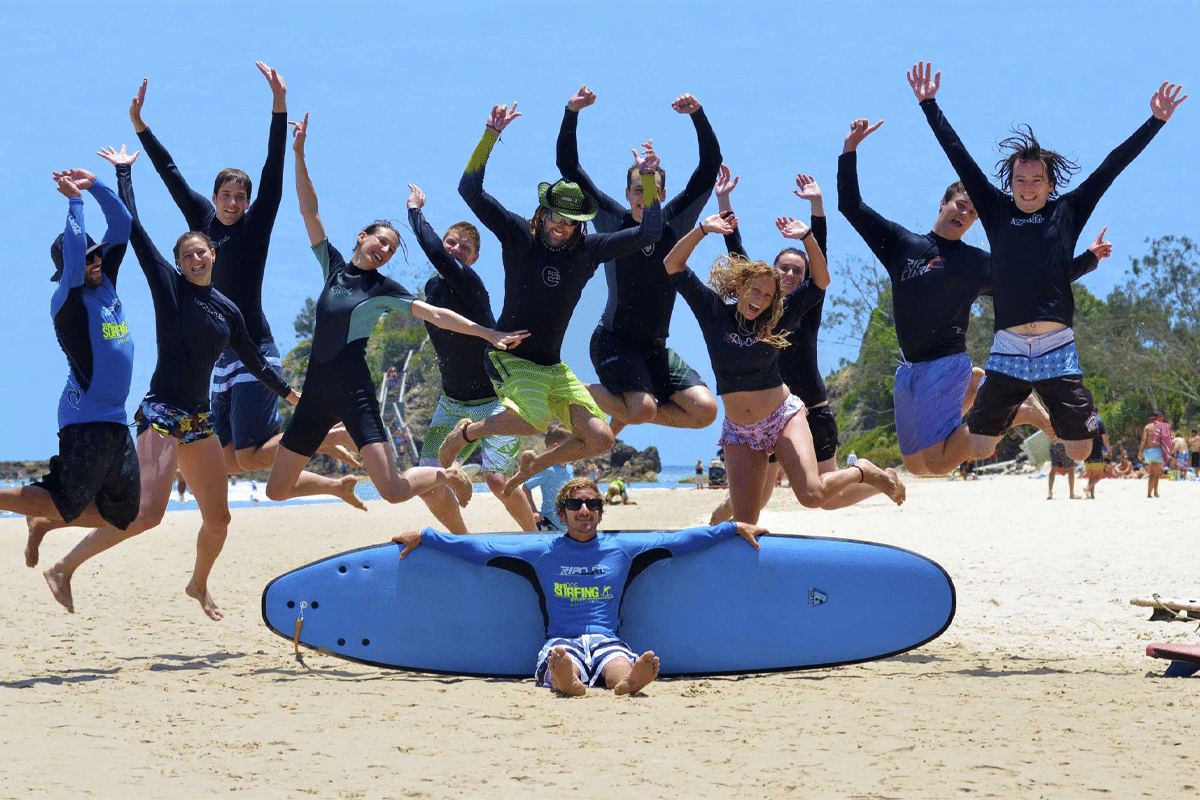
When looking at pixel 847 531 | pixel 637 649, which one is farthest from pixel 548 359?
pixel 847 531

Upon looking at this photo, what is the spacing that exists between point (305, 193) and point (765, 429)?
3.40 metres

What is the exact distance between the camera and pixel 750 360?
7.02 meters

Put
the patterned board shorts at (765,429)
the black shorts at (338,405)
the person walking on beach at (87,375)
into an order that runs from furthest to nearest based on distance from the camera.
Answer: the black shorts at (338,405), the patterned board shorts at (765,429), the person walking on beach at (87,375)

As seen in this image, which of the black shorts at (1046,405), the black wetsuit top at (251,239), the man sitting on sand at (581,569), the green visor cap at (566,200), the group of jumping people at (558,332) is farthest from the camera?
the black wetsuit top at (251,239)

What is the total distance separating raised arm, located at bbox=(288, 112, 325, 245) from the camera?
7910mm

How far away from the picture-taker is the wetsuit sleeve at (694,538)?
691 cm

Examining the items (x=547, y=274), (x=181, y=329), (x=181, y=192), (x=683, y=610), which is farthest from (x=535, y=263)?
(x=181, y=192)

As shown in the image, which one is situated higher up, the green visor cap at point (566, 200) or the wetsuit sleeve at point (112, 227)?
the green visor cap at point (566, 200)

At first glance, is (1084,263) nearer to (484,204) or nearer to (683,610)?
(683,610)

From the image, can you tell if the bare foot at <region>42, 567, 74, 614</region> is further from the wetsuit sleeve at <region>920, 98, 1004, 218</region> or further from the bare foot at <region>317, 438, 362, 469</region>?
the wetsuit sleeve at <region>920, 98, 1004, 218</region>

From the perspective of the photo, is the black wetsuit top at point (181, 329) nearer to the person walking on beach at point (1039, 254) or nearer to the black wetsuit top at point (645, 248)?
the black wetsuit top at point (645, 248)

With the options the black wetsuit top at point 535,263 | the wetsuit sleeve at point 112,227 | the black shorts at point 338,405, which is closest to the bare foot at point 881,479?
the black wetsuit top at point 535,263

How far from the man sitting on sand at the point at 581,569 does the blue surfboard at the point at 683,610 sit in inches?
4.9

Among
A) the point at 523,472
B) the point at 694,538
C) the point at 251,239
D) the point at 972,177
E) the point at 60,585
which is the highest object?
the point at 972,177
